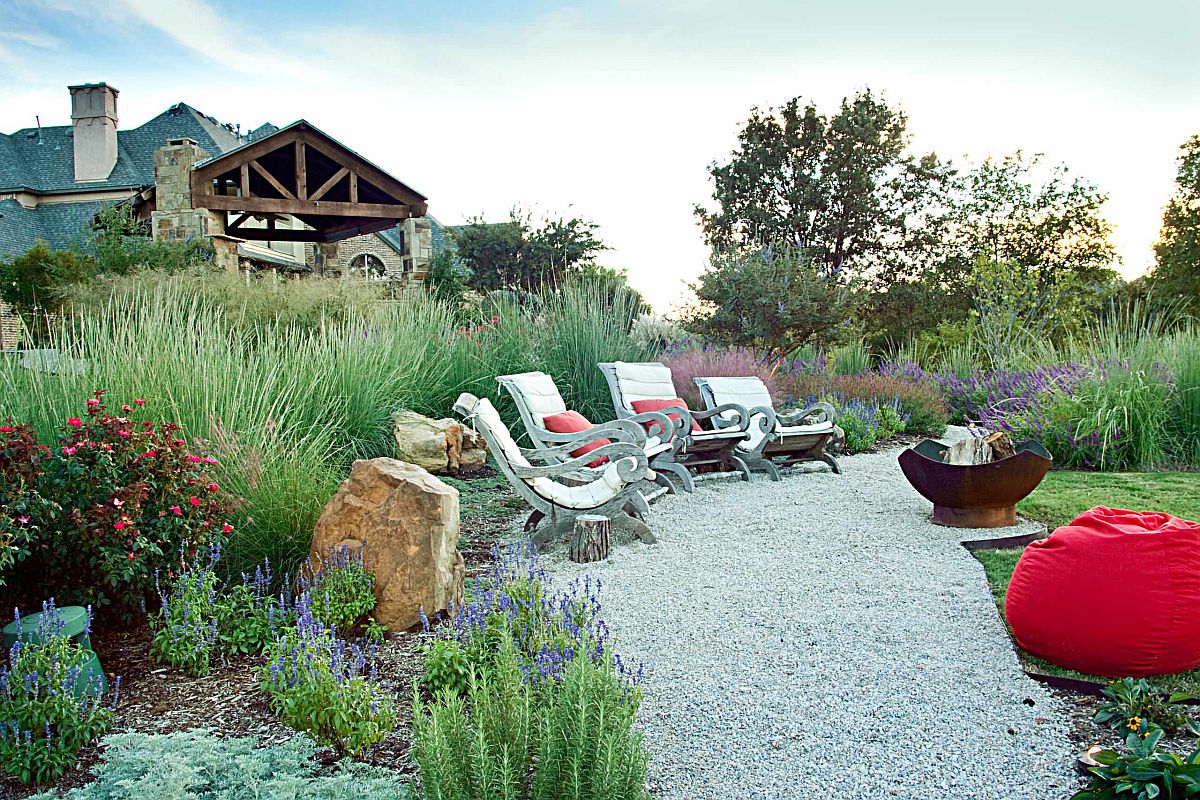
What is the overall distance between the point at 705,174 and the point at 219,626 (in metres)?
23.5

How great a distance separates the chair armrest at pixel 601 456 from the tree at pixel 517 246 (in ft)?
71.9

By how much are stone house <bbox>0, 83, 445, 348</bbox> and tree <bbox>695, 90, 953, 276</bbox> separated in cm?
1074

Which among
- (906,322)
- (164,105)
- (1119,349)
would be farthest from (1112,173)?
(164,105)

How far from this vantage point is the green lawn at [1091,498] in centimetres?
388

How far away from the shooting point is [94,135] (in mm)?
24781

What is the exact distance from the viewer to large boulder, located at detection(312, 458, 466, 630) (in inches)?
115

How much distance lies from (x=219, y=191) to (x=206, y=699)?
1559 centimetres

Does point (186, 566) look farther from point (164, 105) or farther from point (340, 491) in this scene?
point (164, 105)

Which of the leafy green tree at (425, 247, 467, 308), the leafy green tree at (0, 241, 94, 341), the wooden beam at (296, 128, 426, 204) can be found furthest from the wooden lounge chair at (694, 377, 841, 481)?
the wooden beam at (296, 128, 426, 204)

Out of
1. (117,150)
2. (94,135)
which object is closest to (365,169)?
(94,135)

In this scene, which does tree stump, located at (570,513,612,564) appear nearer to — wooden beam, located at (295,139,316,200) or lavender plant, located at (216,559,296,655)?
lavender plant, located at (216,559,296,655)

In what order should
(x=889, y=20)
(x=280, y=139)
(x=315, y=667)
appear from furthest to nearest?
(x=280, y=139), (x=889, y=20), (x=315, y=667)

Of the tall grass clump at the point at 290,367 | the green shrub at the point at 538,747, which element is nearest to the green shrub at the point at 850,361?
the tall grass clump at the point at 290,367

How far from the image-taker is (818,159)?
78.2ft
